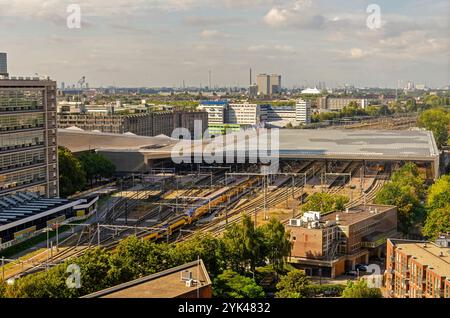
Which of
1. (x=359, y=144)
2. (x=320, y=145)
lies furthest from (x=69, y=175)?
(x=359, y=144)

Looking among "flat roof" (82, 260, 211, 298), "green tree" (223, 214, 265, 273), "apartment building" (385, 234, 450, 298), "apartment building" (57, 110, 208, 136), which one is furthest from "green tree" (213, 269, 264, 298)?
"apartment building" (57, 110, 208, 136)

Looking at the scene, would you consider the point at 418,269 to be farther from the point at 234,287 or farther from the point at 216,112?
the point at 216,112

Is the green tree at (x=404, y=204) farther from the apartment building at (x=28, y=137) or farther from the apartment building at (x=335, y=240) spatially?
the apartment building at (x=28, y=137)

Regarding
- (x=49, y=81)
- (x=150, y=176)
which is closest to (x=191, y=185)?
(x=150, y=176)

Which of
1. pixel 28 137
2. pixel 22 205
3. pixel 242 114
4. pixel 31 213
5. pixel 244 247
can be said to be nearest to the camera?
pixel 244 247

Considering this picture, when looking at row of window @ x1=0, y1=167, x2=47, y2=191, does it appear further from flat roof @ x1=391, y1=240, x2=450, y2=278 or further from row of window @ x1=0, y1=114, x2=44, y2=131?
flat roof @ x1=391, y1=240, x2=450, y2=278

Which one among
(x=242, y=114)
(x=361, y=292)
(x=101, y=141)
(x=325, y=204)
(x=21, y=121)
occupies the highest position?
(x=21, y=121)
